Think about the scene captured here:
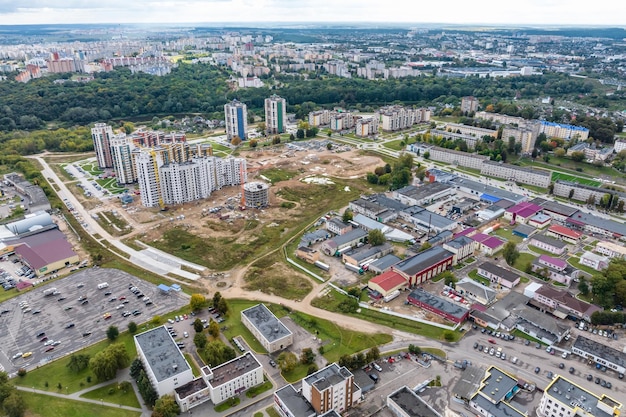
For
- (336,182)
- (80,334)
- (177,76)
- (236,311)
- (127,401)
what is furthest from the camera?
(177,76)

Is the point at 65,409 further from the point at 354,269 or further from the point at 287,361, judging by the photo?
the point at 354,269

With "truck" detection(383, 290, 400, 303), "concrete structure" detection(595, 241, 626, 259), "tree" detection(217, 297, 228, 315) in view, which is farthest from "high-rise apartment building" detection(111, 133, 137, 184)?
"concrete structure" detection(595, 241, 626, 259)

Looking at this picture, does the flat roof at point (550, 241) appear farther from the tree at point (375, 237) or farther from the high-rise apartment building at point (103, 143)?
the high-rise apartment building at point (103, 143)

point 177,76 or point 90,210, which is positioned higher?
point 177,76

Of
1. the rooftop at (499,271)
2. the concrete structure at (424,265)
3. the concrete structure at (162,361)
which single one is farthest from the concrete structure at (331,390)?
the rooftop at (499,271)

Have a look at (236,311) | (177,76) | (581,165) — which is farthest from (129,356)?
(177,76)

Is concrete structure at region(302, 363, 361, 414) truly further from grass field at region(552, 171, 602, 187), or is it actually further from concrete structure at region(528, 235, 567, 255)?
grass field at region(552, 171, 602, 187)

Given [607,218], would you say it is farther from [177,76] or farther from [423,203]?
[177,76]
